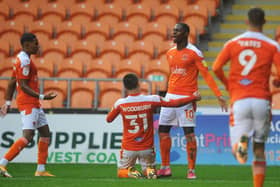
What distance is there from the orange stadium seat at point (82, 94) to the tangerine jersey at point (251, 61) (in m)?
7.54

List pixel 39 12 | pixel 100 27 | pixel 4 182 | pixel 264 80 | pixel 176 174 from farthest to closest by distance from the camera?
pixel 39 12, pixel 100 27, pixel 176 174, pixel 4 182, pixel 264 80

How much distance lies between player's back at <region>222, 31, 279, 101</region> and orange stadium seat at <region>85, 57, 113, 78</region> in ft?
31.6

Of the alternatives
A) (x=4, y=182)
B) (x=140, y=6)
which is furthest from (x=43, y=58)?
(x=4, y=182)

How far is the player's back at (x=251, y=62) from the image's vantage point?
7418mm

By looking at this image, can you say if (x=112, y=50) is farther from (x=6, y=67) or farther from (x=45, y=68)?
(x=6, y=67)

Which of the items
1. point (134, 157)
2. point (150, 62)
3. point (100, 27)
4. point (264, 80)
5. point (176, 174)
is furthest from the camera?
point (100, 27)

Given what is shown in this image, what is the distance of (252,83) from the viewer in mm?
7418

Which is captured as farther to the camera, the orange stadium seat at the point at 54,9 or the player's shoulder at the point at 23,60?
the orange stadium seat at the point at 54,9

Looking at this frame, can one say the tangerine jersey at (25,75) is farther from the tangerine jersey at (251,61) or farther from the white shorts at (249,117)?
the white shorts at (249,117)

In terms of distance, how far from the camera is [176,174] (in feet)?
38.4

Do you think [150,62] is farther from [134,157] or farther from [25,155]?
[134,157]

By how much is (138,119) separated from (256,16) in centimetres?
304

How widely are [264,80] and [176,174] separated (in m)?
4.55

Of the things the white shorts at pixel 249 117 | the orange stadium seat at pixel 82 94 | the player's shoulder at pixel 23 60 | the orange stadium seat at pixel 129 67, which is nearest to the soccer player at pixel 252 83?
the white shorts at pixel 249 117
